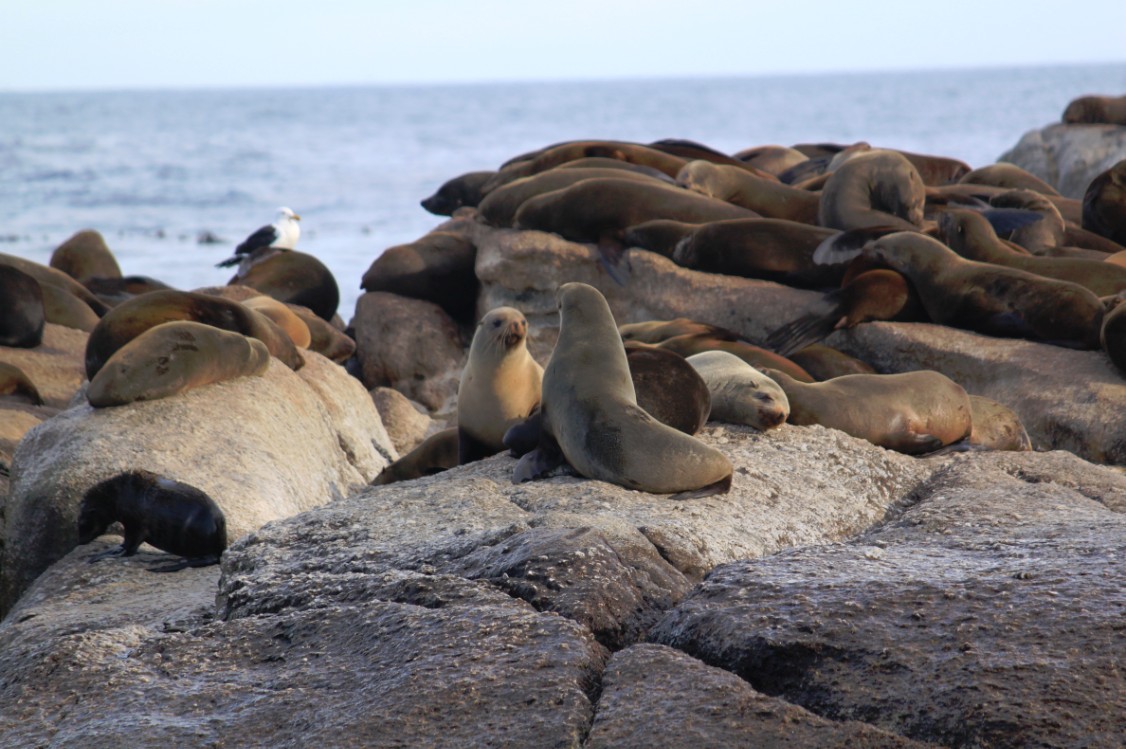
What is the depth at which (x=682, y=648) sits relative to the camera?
253 cm

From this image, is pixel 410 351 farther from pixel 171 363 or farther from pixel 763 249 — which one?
pixel 171 363

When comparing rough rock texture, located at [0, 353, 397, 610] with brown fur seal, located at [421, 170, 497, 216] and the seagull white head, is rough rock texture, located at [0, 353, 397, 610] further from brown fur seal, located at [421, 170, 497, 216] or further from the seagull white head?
the seagull white head

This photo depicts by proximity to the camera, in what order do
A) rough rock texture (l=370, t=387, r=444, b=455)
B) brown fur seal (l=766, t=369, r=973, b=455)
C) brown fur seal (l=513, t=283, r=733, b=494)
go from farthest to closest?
rough rock texture (l=370, t=387, r=444, b=455) → brown fur seal (l=766, t=369, r=973, b=455) → brown fur seal (l=513, t=283, r=733, b=494)

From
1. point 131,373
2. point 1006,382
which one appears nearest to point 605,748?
point 131,373

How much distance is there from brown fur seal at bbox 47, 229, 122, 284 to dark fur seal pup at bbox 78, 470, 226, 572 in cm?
760

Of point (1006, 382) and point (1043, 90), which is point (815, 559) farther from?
point (1043, 90)

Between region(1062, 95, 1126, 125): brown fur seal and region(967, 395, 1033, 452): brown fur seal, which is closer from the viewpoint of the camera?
region(967, 395, 1033, 452): brown fur seal

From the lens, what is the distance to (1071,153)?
14922mm

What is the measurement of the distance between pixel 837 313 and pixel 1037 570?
4.91 m

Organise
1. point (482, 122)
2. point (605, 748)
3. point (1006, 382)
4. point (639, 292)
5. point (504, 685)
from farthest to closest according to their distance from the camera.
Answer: point (482, 122)
point (639, 292)
point (1006, 382)
point (504, 685)
point (605, 748)

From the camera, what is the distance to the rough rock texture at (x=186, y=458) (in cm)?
496

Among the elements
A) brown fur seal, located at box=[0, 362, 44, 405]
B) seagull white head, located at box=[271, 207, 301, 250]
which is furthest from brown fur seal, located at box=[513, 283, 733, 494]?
seagull white head, located at box=[271, 207, 301, 250]

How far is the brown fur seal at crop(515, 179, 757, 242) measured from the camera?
29.0 feet

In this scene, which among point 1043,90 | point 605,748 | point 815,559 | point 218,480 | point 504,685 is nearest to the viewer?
point 605,748
